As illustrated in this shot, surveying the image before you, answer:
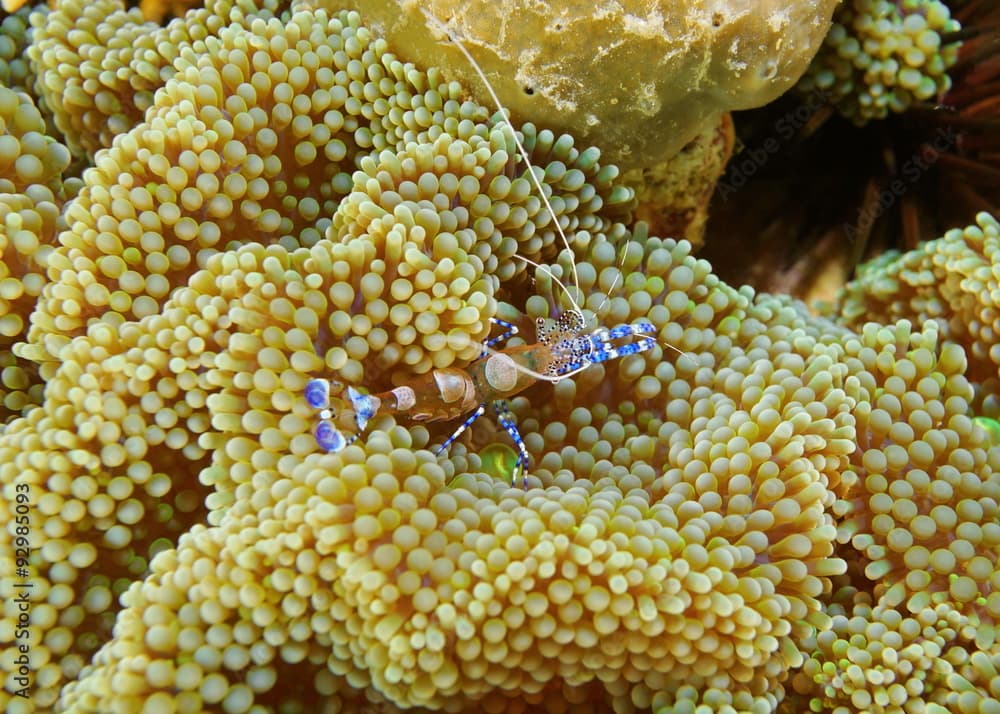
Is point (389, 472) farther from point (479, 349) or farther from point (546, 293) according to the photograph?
point (546, 293)

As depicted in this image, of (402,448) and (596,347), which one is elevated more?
(596,347)

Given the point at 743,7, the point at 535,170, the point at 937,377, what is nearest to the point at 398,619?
the point at 535,170

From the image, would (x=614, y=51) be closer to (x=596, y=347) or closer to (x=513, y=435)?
(x=596, y=347)

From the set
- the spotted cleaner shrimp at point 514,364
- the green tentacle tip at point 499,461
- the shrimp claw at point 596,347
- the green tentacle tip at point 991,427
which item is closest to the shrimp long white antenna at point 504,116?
the spotted cleaner shrimp at point 514,364

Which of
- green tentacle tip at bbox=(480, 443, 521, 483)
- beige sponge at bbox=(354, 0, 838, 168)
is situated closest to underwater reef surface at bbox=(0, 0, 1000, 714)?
green tentacle tip at bbox=(480, 443, 521, 483)

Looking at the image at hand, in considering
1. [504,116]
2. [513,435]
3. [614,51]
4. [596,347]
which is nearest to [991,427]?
[596,347]

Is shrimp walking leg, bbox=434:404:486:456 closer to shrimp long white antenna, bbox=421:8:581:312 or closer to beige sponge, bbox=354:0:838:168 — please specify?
shrimp long white antenna, bbox=421:8:581:312
